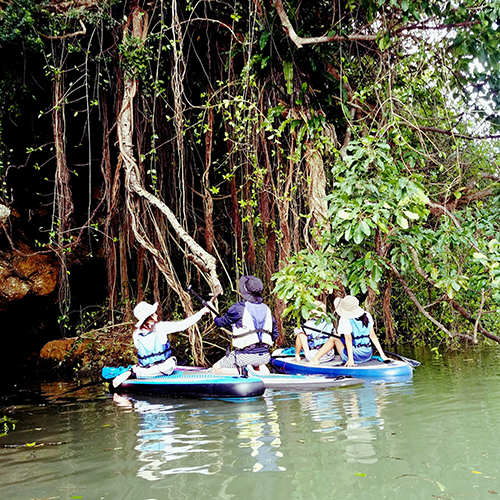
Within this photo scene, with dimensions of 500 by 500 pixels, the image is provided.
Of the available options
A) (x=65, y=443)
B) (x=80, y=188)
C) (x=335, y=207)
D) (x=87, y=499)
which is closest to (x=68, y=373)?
(x=80, y=188)

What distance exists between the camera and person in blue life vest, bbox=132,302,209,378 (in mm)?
5086

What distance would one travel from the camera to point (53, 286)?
8109 millimetres

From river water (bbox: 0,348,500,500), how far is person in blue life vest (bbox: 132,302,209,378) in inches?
25.1

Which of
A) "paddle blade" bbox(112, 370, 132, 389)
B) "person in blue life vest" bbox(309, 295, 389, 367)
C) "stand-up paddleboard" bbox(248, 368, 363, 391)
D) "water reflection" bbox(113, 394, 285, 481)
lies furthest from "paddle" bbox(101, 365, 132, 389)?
"person in blue life vest" bbox(309, 295, 389, 367)

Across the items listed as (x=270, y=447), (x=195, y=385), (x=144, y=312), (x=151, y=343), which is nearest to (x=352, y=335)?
(x=195, y=385)

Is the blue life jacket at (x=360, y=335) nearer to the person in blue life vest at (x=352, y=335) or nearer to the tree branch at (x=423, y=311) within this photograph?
the person in blue life vest at (x=352, y=335)

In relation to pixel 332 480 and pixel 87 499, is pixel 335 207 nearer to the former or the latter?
pixel 332 480

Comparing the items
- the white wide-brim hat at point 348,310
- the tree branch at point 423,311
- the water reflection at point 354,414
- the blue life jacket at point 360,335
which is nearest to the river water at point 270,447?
the water reflection at point 354,414

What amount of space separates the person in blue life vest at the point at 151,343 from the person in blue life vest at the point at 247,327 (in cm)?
33

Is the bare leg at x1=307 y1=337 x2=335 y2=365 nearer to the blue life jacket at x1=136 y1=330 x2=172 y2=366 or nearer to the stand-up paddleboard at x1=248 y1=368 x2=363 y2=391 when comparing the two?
the stand-up paddleboard at x1=248 y1=368 x2=363 y2=391

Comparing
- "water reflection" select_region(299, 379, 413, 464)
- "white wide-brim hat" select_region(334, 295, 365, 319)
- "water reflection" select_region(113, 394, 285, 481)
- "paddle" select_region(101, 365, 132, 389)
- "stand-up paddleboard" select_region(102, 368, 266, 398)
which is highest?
"white wide-brim hat" select_region(334, 295, 365, 319)

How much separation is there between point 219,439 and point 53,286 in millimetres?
5797

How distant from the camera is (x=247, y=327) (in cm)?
500

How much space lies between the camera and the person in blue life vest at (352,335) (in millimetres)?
5520
